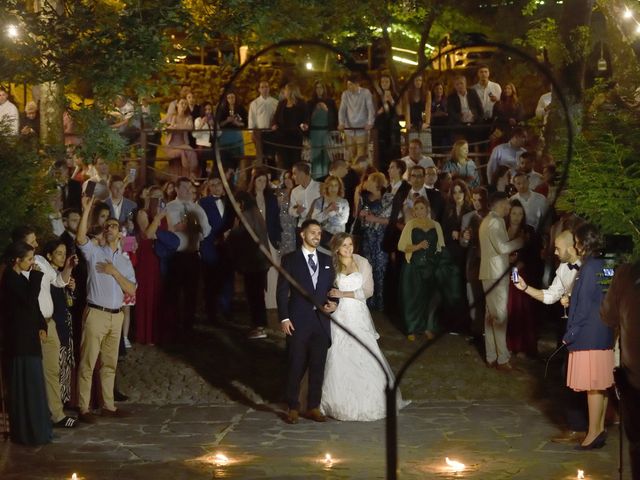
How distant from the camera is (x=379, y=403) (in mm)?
11688

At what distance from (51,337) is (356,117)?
337 inches

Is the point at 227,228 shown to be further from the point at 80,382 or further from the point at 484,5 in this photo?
the point at 484,5

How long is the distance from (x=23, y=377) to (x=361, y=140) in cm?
889

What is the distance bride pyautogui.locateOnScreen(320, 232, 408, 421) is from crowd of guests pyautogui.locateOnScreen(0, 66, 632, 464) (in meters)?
1.79

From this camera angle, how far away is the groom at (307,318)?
11.6 m

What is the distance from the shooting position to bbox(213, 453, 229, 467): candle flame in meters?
10.1

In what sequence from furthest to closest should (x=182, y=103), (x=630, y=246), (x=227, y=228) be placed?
(x=182, y=103) → (x=227, y=228) → (x=630, y=246)

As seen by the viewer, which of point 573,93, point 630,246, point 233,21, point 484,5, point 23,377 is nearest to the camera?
point 630,246

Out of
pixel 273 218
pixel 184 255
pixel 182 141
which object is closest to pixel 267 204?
pixel 273 218

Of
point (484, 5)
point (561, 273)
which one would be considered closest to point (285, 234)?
point (561, 273)

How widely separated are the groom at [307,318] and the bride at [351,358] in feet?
0.36

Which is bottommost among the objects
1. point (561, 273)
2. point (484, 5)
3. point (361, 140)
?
point (561, 273)

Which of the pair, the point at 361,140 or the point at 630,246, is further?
the point at 361,140

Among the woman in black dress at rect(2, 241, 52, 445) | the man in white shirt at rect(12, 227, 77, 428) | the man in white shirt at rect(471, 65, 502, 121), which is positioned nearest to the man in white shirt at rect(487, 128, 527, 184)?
the man in white shirt at rect(471, 65, 502, 121)
